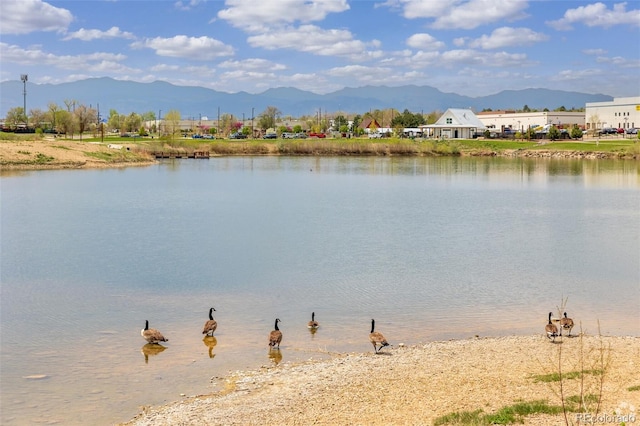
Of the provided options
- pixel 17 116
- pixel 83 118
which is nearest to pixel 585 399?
pixel 83 118

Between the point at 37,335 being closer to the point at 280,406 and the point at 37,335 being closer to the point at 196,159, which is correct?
the point at 280,406

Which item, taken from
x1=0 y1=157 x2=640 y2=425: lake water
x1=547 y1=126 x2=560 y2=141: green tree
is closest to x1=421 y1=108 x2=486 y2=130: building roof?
x1=547 y1=126 x2=560 y2=141: green tree

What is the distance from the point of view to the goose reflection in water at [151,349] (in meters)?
17.3

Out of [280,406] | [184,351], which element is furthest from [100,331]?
[280,406]

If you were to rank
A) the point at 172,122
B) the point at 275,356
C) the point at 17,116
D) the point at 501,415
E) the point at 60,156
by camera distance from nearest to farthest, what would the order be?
1. the point at 501,415
2. the point at 275,356
3. the point at 60,156
4. the point at 17,116
5. the point at 172,122

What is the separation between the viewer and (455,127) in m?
157

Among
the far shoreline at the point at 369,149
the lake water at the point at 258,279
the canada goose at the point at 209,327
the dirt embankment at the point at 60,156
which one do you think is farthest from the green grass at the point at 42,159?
the canada goose at the point at 209,327

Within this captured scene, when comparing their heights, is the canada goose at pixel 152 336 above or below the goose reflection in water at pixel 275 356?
above

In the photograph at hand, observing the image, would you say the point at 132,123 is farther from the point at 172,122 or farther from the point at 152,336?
the point at 152,336

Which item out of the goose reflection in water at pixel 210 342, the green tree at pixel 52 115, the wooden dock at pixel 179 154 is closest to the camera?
the goose reflection in water at pixel 210 342

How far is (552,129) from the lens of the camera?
142250 mm

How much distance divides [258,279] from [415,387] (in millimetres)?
12992

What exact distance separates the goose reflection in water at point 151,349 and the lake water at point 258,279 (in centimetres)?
7

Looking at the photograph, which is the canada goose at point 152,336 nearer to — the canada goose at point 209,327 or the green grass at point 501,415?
the canada goose at point 209,327
